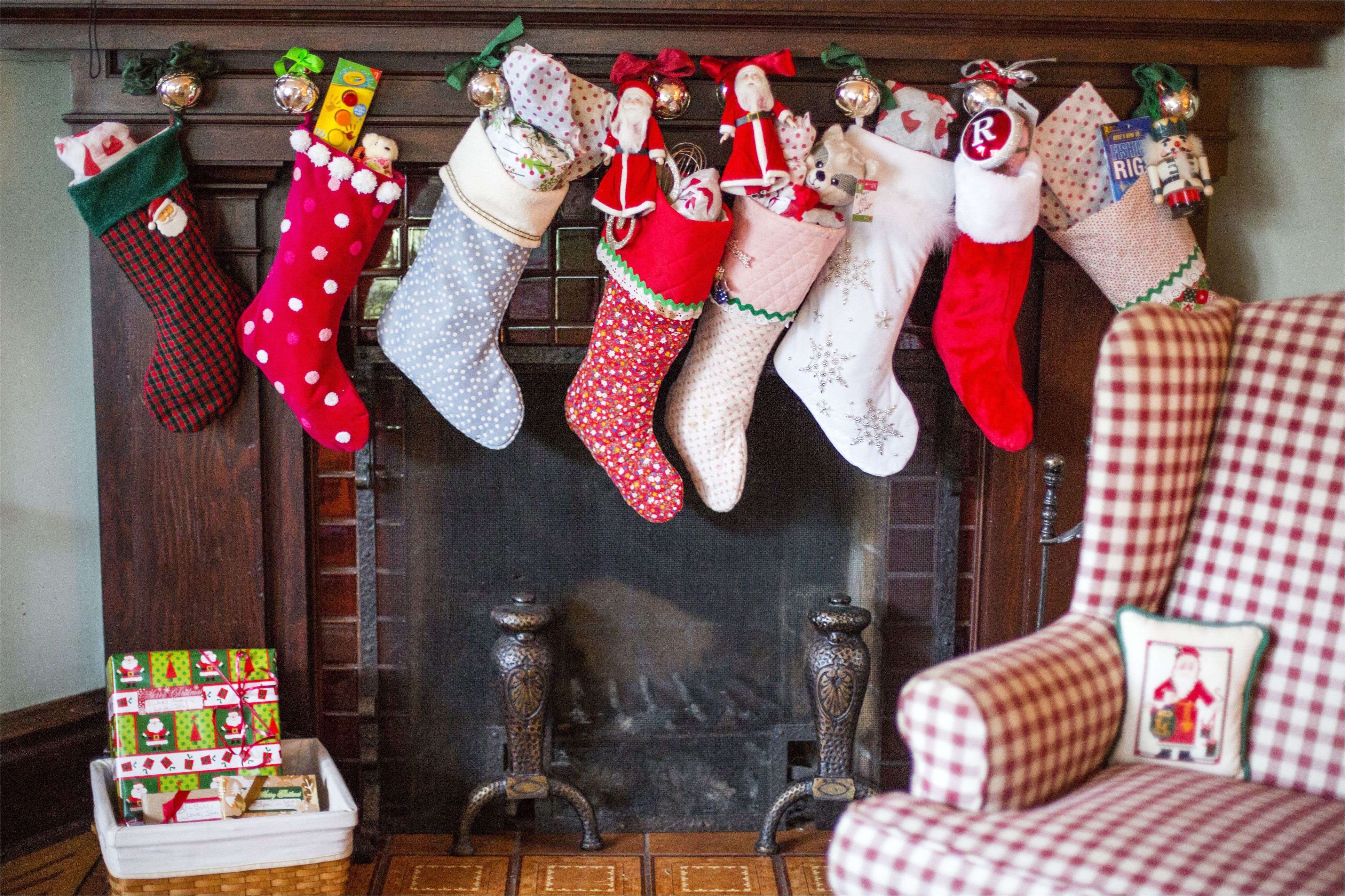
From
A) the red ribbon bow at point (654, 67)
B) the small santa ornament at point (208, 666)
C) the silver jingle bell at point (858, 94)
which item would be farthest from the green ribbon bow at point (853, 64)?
the small santa ornament at point (208, 666)

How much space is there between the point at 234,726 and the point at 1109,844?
1.37 metres

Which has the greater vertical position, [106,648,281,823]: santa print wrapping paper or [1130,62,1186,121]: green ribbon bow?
[1130,62,1186,121]: green ribbon bow

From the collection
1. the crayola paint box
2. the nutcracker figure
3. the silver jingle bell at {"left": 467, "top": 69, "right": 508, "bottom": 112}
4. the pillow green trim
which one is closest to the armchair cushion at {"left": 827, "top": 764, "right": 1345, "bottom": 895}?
the nutcracker figure

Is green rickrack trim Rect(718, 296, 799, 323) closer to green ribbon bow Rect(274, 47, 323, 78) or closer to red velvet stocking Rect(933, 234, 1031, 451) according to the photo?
red velvet stocking Rect(933, 234, 1031, 451)

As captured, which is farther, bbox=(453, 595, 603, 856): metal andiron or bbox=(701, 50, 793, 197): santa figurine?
bbox=(453, 595, 603, 856): metal andiron

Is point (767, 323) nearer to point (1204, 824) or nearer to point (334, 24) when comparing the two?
point (334, 24)

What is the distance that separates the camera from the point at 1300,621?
4.11 feet

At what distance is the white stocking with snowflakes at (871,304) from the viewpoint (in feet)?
5.61

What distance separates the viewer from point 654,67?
1680 mm

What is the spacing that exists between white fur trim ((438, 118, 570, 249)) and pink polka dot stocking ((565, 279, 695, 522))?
163mm

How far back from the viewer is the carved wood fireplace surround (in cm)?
170

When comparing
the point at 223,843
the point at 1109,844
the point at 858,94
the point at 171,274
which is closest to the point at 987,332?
the point at 858,94

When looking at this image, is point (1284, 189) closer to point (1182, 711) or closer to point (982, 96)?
point (982, 96)

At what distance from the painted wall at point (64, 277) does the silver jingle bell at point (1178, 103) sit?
0.24 meters
